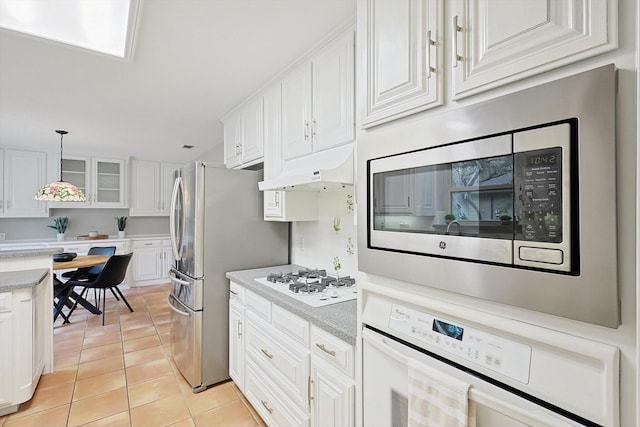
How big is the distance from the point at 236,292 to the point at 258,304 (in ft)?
1.31

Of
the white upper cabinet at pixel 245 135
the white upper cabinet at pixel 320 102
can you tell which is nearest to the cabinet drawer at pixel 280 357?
the white upper cabinet at pixel 320 102

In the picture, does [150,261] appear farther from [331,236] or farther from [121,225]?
[331,236]

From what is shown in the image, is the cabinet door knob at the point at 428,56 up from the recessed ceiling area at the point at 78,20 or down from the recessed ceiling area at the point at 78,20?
down

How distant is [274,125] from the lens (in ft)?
7.82

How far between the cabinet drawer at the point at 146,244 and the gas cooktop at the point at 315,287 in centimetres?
440

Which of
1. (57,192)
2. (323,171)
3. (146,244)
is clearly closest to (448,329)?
(323,171)

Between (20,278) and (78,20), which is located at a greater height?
(78,20)

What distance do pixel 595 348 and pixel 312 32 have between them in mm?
1879

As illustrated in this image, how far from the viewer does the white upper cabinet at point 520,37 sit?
575mm

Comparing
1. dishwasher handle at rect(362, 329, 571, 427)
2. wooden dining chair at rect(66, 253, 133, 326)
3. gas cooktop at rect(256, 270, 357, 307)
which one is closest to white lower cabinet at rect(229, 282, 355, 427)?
gas cooktop at rect(256, 270, 357, 307)

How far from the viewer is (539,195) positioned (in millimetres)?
646

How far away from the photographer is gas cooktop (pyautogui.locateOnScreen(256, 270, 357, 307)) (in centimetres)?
164

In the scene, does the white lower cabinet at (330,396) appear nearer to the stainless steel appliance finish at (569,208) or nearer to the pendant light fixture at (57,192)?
the stainless steel appliance finish at (569,208)

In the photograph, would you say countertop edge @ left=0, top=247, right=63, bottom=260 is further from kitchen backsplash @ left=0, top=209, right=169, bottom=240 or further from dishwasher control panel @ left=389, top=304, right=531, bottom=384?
kitchen backsplash @ left=0, top=209, right=169, bottom=240
